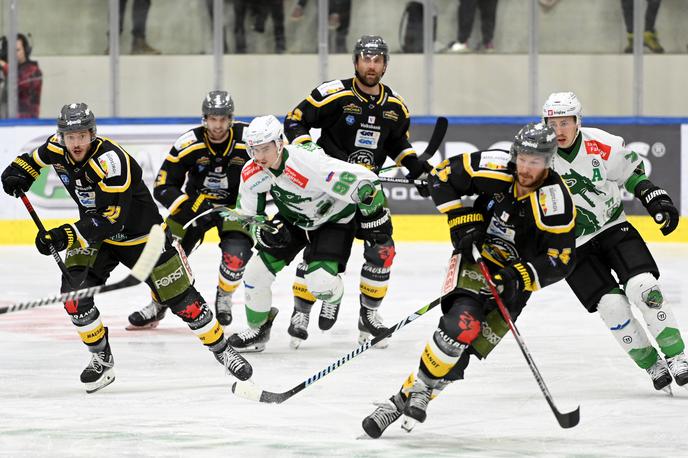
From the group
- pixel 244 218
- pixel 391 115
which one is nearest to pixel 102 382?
pixel 244 218

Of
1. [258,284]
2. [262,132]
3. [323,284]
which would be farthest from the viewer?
[258,284]

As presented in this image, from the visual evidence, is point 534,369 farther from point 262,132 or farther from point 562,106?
point 262,132

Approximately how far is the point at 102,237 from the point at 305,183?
91 centimetres

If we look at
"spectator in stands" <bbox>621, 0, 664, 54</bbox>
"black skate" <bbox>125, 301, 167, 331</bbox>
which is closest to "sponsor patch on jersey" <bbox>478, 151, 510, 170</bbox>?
"black skate" <bbox>125, 301, 167, 331</bbox>

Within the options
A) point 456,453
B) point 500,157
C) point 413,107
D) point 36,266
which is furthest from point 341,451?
point 413,107

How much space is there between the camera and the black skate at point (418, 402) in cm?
402

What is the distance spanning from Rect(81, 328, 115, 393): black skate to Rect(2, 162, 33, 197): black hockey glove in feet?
2.68

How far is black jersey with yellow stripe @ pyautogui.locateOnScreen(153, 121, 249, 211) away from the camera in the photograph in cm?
646

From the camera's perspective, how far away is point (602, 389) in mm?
4984

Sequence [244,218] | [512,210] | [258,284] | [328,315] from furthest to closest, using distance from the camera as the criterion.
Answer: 1. [328,315]
2. [258,284]
3. [244,218]
4. [512,210]

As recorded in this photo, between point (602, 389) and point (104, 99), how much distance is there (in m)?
6.59

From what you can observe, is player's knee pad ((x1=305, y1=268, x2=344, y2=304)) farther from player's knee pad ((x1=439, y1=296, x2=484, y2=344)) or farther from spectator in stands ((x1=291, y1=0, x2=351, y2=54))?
spectator in stands ((x1=291, y1=0, x2=351, y2=54))

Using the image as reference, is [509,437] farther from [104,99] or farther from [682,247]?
[104,99]

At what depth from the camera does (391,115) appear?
640 cm
